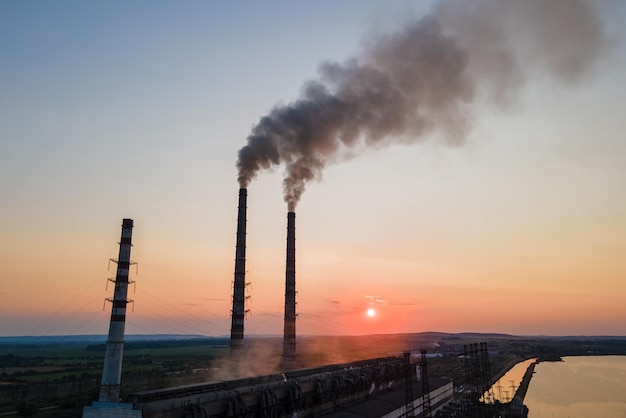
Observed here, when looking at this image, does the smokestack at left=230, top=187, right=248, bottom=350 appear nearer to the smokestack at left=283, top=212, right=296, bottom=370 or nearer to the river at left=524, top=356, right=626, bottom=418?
the smokestack at left=283, top=212, right=296, bottom=370

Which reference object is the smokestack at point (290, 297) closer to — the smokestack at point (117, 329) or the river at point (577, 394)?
the smokestack at point (117, 329)

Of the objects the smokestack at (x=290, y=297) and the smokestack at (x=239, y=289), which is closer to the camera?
the smokestack at (x=239, y=289)

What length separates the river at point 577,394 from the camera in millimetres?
57094

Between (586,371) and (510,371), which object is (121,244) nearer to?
(510,371)

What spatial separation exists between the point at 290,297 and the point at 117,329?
69.6 feet

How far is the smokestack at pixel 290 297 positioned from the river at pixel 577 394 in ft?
101

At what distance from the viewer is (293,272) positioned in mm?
50219

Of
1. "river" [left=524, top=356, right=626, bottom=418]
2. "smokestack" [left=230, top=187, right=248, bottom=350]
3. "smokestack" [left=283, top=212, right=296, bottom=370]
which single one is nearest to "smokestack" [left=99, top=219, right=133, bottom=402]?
"smokestack" [left=230, top=187, right=248, bottom=350]

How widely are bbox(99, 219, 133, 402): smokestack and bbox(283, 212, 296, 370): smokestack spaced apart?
19916mm

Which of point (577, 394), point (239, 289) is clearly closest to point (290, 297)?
point (239, 289)

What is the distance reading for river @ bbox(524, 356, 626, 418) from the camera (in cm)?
5709

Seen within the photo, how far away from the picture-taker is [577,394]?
71.8 m

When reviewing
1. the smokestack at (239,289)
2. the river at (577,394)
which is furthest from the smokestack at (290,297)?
the river at (577,394)

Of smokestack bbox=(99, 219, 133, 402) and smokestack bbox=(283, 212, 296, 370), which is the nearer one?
smokestack bbox=(99, 219, 133, 402)
